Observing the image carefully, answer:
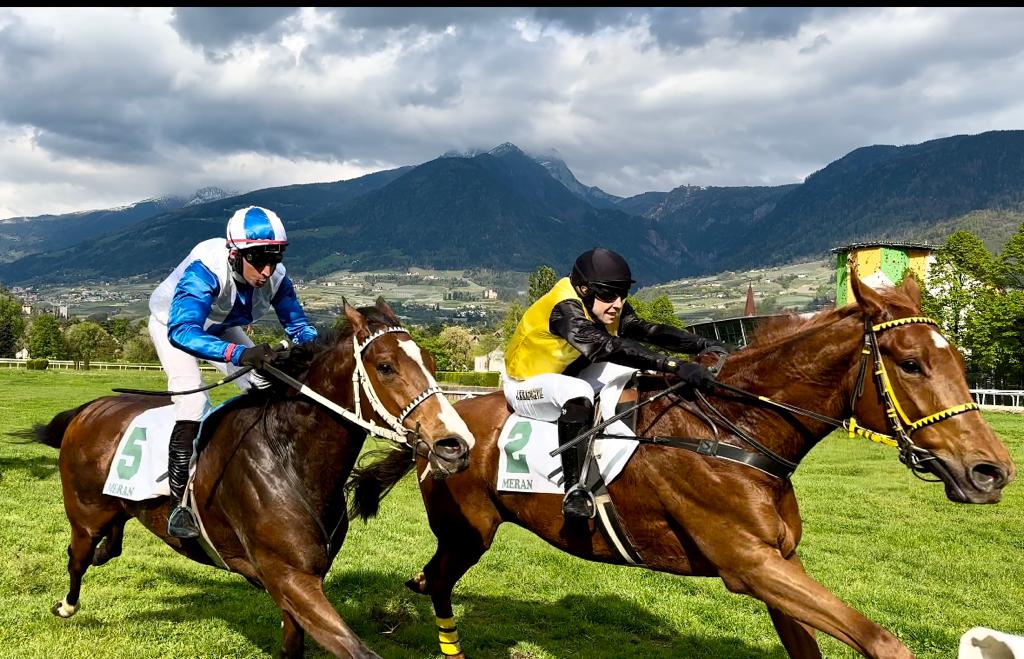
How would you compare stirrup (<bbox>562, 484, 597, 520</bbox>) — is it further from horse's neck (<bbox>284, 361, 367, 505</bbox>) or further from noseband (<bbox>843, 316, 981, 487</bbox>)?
noseband (<bbox>843, 316, 981, 487</bbox>)

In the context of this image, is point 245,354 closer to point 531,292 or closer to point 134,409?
point 134,409

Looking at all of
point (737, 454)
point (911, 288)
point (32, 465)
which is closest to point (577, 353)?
point (737, 454)

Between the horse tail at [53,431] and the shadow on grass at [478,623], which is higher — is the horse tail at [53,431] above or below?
above

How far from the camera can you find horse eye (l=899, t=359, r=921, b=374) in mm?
4434

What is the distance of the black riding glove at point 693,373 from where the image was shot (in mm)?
5184

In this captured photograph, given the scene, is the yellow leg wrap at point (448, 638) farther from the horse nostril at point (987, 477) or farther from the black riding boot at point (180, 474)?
the horse nostril at point (987, 477)

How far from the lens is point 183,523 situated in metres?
5.57

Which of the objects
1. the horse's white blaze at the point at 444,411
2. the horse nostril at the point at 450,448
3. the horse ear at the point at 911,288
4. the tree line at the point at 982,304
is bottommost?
the tree line at the point at 982,304

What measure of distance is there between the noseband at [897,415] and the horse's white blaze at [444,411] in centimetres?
238

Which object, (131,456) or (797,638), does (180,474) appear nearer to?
(131,456)

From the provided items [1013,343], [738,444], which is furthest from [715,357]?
[1013,343]

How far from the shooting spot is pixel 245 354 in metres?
5.02

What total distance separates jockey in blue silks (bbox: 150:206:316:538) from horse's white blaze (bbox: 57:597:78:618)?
101 inches

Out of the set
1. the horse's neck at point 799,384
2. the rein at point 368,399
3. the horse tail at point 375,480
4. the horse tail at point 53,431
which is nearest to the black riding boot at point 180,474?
the rein at point 368,399
